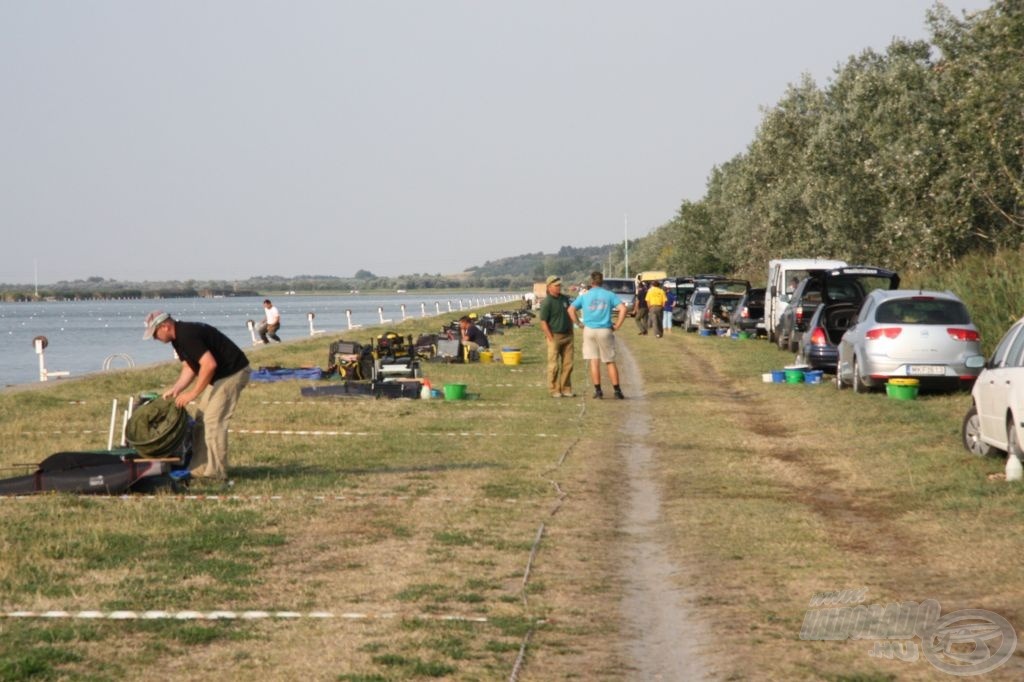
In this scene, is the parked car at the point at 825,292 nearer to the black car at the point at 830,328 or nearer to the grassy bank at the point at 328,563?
the black car at the point at 830,328

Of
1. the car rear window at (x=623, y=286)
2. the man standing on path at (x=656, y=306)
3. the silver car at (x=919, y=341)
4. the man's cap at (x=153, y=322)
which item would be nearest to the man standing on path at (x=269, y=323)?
the man standing on path at (x=656, y=306)

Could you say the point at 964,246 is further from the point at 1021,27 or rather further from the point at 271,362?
the point at 271,362

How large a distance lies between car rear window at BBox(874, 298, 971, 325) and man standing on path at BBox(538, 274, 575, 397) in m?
4.90

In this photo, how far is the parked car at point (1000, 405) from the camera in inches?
529

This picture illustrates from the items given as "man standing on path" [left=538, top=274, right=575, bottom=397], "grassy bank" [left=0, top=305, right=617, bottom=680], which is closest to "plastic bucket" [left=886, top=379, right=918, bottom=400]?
"man standing on path" [left=538, top=274, right=575, bottom=397]

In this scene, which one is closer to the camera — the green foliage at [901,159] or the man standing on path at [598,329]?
the man standing on path at [598,329]

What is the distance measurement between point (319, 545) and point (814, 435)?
9447 millimetres

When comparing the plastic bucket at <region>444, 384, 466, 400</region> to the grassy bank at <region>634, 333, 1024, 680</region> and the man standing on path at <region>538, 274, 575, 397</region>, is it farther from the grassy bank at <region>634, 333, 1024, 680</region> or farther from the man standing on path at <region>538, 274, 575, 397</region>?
the grassy bank at <region>634, 333, 1024, 680</region>

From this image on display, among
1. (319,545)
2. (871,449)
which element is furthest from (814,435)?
(319,545)

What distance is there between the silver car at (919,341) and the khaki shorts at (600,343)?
12.5ft

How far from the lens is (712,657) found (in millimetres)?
7254

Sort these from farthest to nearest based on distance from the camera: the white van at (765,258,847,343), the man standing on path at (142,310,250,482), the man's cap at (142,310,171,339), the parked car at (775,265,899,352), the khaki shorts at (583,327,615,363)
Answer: the white van at (765,258,847,343), the parked car at (775,265,899,352), the khaki shorts at (583,327,615,363), the man standing on path at (142,310,250,482), the man's cap at (142,310,171,339)

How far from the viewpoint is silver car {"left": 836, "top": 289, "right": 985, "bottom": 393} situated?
21.6 meters

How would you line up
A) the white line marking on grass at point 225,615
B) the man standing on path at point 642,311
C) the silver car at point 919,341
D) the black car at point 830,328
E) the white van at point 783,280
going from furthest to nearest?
1. the man standing on path at point 642,311
2. the white van at point 783,280
3. the black car at point 830,328
4. the silver car at point 919,341
5. the white line marking on grass at point 225,615
